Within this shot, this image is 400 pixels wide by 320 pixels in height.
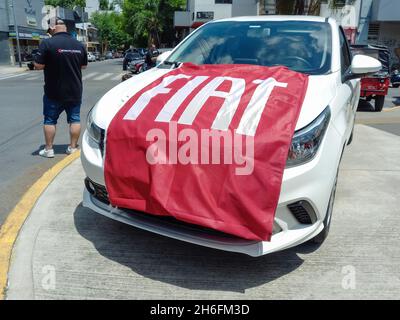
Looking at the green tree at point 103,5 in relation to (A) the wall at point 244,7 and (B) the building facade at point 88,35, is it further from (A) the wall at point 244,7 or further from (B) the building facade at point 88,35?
(A) the wall at point 244,7

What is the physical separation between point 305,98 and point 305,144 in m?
0.43

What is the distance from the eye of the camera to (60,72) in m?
5.07

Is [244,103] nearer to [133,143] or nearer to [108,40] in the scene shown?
[133,143]

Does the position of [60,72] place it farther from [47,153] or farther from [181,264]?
[181,264]

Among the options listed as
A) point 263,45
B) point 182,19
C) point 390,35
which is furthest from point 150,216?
point 182,19

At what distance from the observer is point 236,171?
2461 millimetres

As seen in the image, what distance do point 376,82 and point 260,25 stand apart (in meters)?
7.50

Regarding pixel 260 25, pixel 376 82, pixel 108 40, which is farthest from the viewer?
pixel 108 40

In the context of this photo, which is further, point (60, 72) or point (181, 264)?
point (60, 72)

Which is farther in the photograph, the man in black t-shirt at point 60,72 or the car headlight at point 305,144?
the man in black t-shirt at point 60,72

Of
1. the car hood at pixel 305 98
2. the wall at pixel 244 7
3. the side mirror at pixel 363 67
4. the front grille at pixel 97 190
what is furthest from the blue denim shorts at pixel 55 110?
the wall at pixel 244 7

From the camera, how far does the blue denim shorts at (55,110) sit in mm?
5199

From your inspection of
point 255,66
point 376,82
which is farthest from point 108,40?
point 255,66

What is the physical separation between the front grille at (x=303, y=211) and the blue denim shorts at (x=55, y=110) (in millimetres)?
3634
